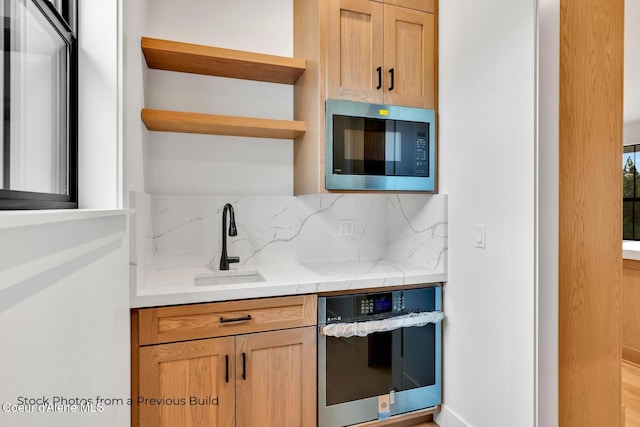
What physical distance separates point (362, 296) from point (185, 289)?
34.3 inches

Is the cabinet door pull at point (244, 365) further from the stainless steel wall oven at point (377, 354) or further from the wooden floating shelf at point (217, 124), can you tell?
the wooden floating shelf at point (217, 124)

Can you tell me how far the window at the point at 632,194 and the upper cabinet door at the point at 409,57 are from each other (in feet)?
11.1

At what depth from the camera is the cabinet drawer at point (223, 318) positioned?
1446 millimetres

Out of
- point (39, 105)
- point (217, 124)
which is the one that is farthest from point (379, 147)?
point (39, 105)

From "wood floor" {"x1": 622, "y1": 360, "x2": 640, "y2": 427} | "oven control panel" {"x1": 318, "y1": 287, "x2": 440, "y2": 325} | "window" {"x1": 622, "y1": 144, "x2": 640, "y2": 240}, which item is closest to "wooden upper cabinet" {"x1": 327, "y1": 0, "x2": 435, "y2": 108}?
"oven control panel" {"x1": 318, "y1": 287, "x2": 440, "y2": 325}

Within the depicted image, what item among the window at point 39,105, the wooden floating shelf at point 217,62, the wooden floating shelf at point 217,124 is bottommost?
the window at point 39,105

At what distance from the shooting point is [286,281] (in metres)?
1.71

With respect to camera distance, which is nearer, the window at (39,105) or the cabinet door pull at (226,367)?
the window at (39,105)

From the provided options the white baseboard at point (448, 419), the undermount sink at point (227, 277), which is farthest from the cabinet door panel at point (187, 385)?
the white baseboard at point (448, 419)

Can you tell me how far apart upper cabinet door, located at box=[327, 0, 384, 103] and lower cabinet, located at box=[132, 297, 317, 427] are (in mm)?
1139

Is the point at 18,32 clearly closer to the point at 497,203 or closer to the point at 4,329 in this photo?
the point at 4,329

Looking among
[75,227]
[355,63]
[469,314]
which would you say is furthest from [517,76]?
[75,227]

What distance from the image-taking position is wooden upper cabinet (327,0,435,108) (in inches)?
72.1

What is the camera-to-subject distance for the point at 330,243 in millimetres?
2359
